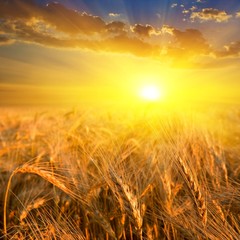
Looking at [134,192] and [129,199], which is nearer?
[129,199]

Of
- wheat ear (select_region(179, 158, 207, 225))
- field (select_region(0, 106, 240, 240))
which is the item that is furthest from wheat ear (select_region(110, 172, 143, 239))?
wheat ear (select_region(179, 158, 207, 225))

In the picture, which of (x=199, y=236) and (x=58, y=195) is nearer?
(x=199, y=236)

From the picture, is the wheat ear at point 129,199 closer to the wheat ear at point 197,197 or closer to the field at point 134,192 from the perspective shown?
the field at point 134,192

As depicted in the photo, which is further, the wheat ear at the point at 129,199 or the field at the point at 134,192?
the field at the point at 134,192

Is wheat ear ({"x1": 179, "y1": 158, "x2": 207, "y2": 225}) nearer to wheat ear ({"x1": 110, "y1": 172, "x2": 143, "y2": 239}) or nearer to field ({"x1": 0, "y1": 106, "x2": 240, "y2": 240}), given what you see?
field ({"x1": 0, "y1": 106, "x2": 240, "y2": 240})

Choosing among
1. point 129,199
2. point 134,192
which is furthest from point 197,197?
point 134,192

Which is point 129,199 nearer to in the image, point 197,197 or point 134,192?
point 197,197

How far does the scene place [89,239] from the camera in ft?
6.48

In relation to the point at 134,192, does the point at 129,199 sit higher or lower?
higher

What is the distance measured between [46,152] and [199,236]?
1745 millimetres

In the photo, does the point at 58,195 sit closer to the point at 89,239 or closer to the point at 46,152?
the point at 89,239

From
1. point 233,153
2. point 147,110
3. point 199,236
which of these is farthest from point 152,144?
point 147,110

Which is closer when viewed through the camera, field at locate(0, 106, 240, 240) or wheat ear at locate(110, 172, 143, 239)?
wheat ear at locate(110, 172, 143, 239)

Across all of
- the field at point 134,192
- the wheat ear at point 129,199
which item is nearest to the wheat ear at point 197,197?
the field at point 134,192
